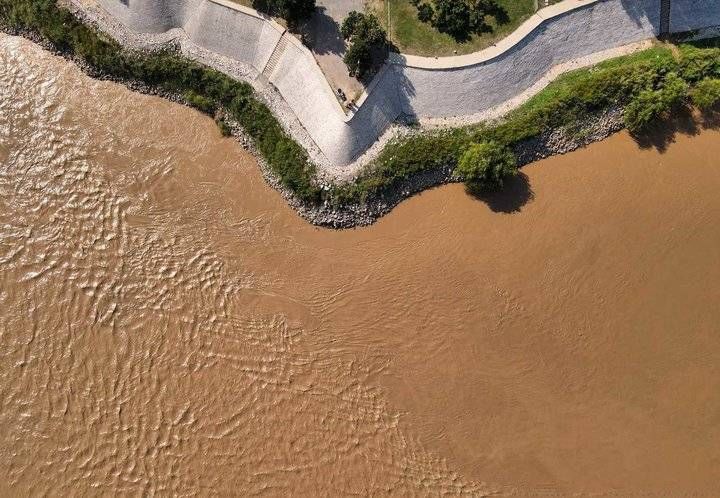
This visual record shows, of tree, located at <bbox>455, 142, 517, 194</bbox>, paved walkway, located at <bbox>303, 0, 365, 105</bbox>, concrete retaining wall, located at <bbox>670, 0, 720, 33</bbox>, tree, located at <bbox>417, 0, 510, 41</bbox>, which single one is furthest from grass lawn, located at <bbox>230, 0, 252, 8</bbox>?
concrete retaining wall, located at <bbox>670, 0, 720, 33</bbox>

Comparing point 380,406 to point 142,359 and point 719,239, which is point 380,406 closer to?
point 142,359

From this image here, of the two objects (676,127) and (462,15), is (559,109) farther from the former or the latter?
(462,15)

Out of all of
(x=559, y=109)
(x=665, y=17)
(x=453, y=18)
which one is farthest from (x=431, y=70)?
(x=665, y=17)

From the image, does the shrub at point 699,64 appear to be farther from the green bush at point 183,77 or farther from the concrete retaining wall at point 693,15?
the green bush at point 183,77

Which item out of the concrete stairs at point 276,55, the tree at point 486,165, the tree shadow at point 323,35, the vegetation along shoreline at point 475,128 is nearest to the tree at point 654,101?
the vegetation along shoreline at point 475,128

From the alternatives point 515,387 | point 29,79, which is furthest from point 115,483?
point 29,79

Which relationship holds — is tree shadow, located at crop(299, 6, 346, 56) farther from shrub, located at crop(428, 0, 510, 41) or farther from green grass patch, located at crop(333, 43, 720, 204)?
green grass patch, located at crop(333, 43, 720, 204)

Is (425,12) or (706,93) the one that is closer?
(706,93)
